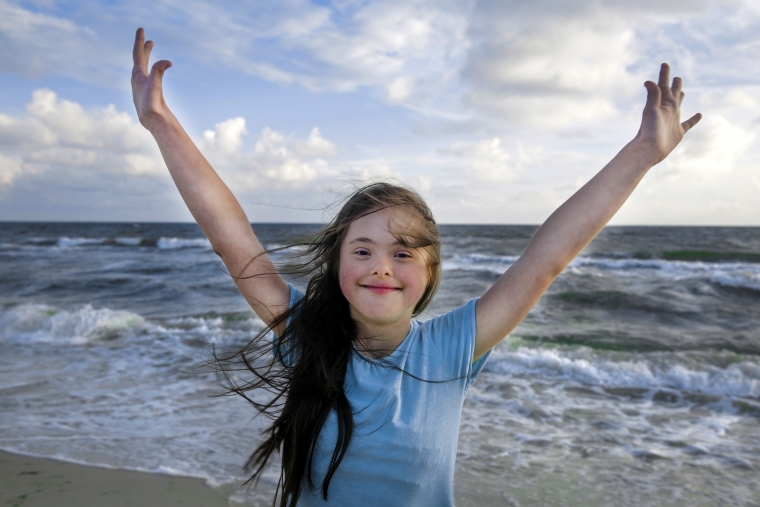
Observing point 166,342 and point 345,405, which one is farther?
point 166,342

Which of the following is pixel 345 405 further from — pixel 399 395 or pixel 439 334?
pixel 439 334

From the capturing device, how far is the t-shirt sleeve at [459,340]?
177cm

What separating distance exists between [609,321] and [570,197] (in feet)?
32.2

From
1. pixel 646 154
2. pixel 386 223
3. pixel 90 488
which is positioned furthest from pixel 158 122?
pixel 90 488

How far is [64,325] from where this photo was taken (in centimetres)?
932

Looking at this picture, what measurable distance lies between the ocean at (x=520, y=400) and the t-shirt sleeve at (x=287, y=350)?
0.36 m

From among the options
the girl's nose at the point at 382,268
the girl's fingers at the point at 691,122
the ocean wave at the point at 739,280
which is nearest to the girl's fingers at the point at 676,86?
the girl's fingers at the point at 691,122

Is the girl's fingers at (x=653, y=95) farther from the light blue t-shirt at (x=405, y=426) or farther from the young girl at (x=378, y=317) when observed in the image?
the light blue t-shirt at (x=405, y=426)

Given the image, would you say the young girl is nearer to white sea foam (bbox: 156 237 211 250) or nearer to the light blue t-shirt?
the light blue t-shirt

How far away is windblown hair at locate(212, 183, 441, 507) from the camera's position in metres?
1.72

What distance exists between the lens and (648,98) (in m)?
1.85

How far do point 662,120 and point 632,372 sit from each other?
5798 millimetres

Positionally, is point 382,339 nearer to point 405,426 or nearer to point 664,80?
point 405,426

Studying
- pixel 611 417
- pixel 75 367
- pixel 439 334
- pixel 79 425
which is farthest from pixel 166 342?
pixel 439 334
